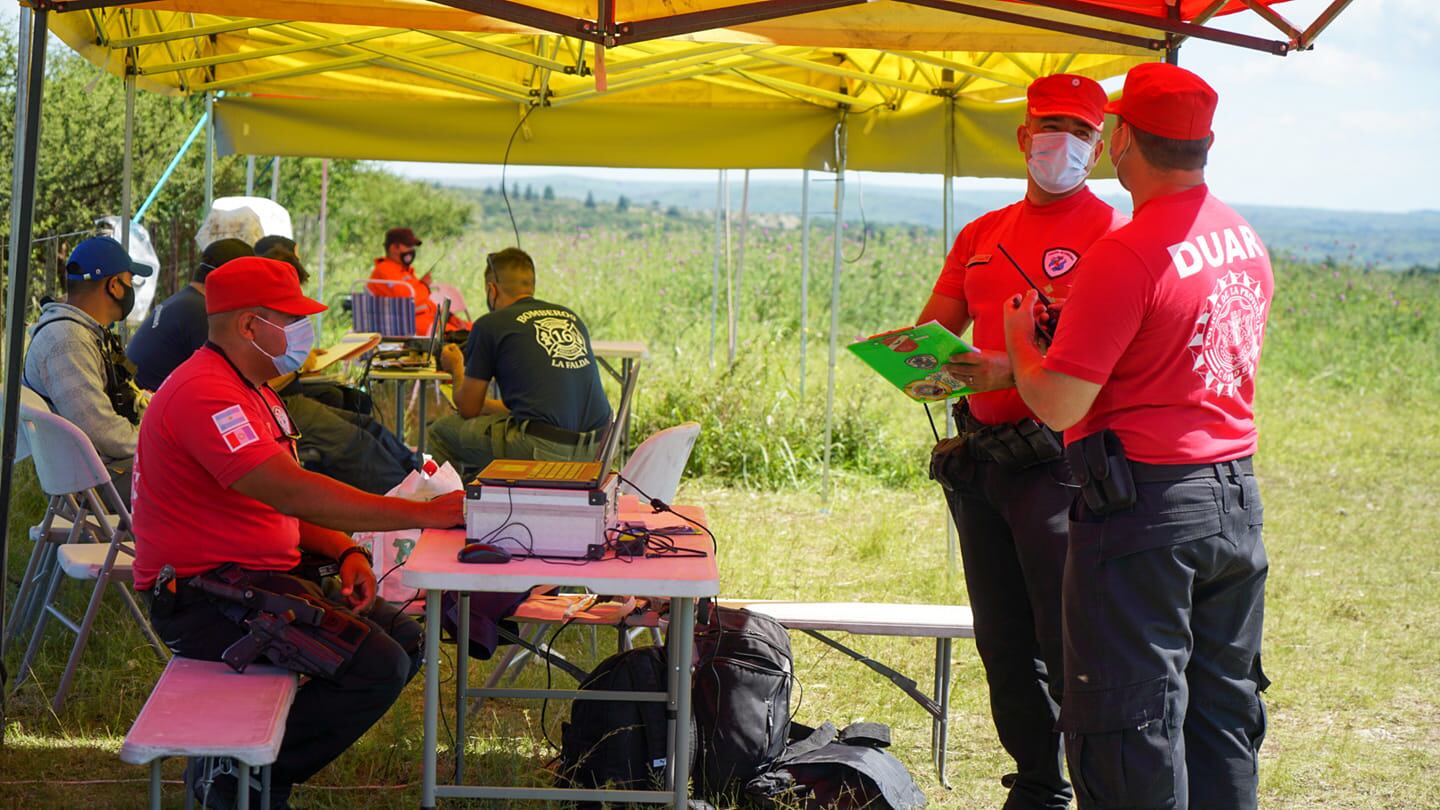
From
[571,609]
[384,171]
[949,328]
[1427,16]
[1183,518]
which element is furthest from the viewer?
[1427,16]

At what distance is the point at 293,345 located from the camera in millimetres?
3422

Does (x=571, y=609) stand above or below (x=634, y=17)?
below

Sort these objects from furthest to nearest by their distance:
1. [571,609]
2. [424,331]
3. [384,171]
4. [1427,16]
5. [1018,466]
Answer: [1427,16]
[384,171]
[424,331]
[571,609]
[1018,466]

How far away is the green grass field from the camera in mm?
4227

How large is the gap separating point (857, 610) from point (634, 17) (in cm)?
201

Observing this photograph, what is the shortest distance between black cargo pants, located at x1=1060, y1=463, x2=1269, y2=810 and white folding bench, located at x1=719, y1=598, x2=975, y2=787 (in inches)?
51.4

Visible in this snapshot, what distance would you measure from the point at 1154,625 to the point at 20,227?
3022 mm

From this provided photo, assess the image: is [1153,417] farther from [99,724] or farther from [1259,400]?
[1259,400]

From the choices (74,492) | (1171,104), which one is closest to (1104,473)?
(1171,104)

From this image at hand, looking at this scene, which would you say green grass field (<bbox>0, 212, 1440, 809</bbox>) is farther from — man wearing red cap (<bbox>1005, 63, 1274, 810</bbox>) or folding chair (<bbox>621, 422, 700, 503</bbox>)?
man wearing red cap (<bbox>1005, 63, 1274, 810</bbox>)

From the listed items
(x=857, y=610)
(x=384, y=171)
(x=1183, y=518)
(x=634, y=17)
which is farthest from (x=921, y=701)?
(x=384, y=171)

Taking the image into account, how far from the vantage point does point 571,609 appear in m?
4.13

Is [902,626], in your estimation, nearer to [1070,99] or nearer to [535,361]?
[1070,99]

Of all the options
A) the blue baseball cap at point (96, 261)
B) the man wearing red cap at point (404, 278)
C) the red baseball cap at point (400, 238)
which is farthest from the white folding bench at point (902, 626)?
the red baseball cap at point (400, 238)
